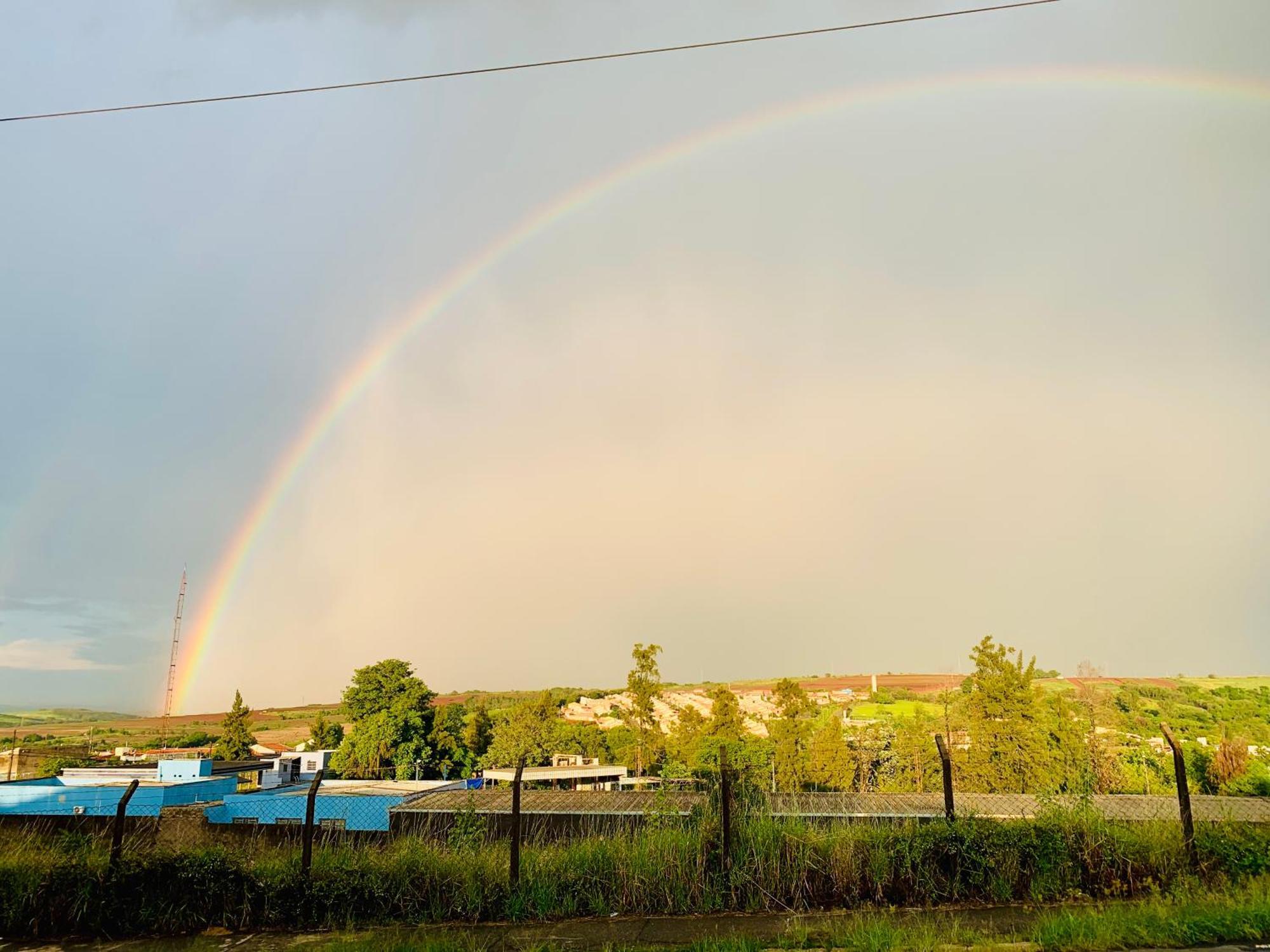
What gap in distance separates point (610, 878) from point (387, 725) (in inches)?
1849

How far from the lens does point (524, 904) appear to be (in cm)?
780

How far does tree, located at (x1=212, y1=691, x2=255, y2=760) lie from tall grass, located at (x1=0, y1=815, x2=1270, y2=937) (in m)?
57.7

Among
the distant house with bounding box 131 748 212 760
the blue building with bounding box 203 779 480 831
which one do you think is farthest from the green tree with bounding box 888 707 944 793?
the distant house with bounding box 131 748 212 760

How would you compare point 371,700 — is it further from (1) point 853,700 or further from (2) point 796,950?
(1) point 853,700

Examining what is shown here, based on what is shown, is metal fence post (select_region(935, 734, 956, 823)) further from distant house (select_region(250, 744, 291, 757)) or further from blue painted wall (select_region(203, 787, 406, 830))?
distant house (select_region(250, 744, 291, 757))

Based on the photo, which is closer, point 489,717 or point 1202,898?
point 1202,898

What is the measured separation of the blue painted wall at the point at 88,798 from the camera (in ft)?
104

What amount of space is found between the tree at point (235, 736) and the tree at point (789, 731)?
131 feet

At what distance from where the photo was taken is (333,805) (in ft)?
97.8

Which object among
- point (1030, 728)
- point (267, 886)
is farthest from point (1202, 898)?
point (1030, 728)

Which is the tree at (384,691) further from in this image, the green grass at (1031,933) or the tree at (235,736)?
the green grass at (1031,933)

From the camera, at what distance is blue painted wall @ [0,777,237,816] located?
3184 centimetres

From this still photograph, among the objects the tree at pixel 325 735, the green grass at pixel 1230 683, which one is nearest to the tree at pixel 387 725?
the tree at pixel 325 735

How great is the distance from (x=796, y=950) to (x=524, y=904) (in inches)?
108
